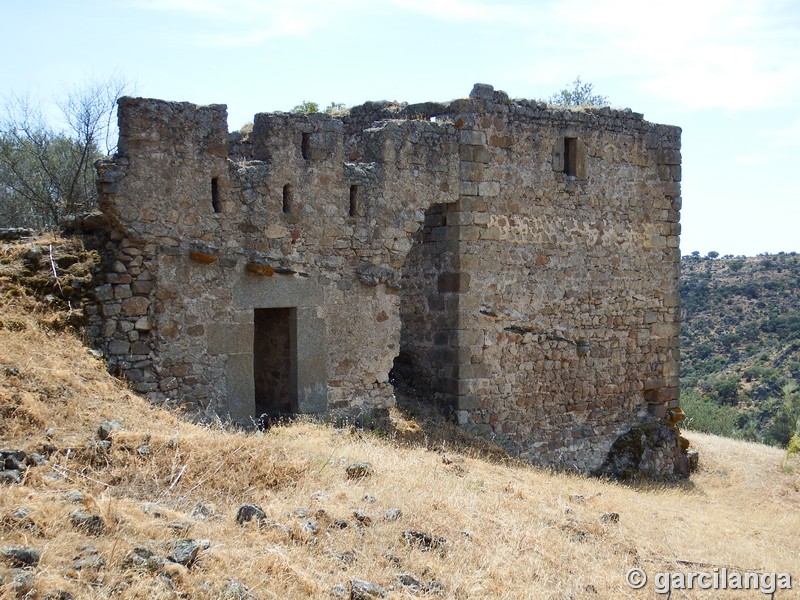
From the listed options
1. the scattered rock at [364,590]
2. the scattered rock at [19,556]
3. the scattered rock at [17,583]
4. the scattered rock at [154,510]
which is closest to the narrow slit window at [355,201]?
the scattered rock at [154,510]

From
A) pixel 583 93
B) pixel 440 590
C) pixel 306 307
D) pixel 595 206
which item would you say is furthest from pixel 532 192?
pixel 583 93

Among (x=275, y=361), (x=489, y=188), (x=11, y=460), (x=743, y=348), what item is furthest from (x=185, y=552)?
(x=743, y=348)

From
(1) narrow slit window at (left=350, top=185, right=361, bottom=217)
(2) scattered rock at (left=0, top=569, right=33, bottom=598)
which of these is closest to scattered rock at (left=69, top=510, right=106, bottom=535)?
(2) scattered rock at (left=0, top=569, right=33, bottom=598)

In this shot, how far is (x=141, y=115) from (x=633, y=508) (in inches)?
256

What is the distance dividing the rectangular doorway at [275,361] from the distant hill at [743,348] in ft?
46.9

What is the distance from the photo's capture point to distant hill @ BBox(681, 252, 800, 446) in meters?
24.1

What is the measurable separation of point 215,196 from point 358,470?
11.2 feet

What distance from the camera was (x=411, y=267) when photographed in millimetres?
12094

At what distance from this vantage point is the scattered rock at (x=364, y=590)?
18.1 ft

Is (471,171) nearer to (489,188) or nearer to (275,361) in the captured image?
(489,188)

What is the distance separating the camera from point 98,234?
927 centimetres

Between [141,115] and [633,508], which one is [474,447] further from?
[141,115]

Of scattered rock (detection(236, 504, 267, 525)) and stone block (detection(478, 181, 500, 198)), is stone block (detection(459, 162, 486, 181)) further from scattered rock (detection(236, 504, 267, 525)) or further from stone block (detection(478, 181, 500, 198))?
scattered rock (detection(236, 504, 267, 525))

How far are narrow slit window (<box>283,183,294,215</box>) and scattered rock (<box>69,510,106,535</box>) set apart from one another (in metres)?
5.13
